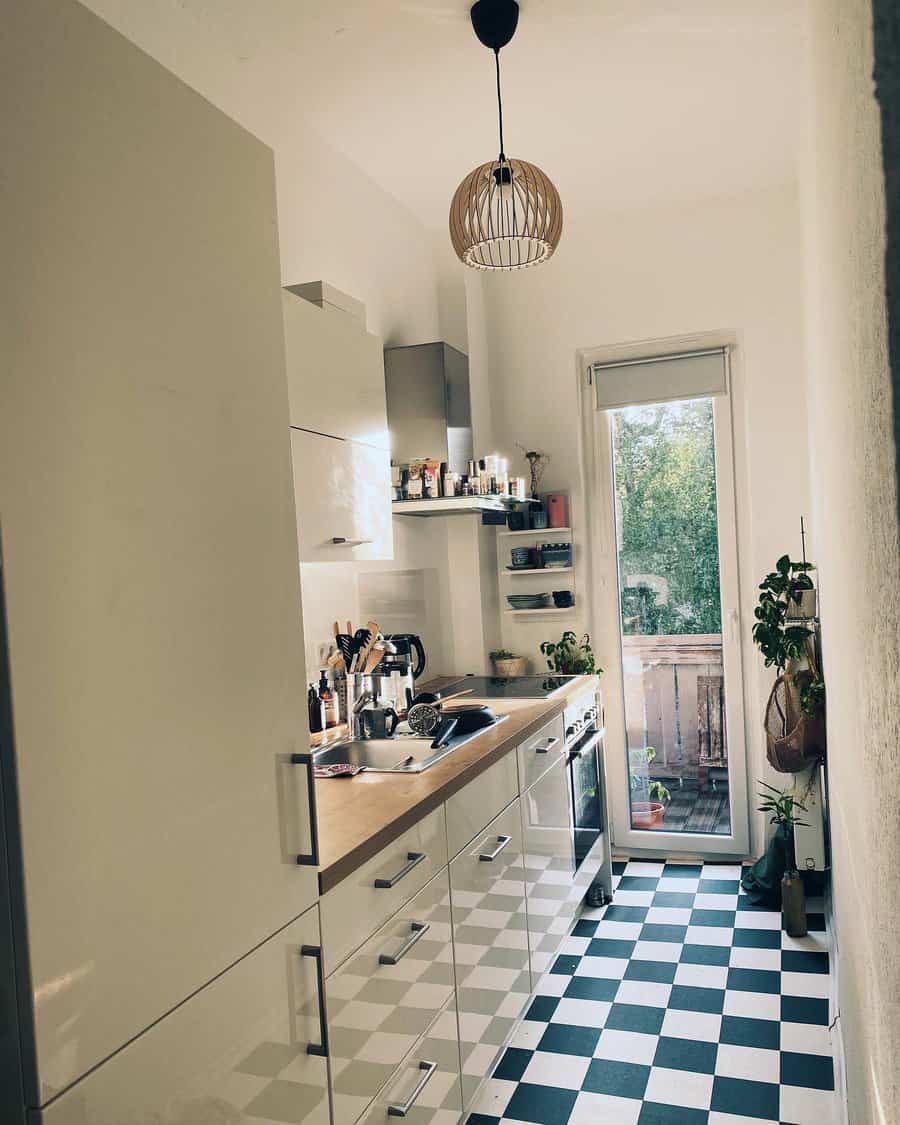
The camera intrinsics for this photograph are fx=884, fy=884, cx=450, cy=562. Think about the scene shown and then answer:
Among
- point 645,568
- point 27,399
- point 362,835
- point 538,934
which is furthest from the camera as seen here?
point 645,568

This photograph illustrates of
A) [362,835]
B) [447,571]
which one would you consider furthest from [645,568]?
[362,835]

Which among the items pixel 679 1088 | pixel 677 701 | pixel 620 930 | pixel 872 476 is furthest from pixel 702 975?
pixel 872 476

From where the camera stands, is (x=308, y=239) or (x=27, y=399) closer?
(x=27, y=399)

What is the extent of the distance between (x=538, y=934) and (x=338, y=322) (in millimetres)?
1950

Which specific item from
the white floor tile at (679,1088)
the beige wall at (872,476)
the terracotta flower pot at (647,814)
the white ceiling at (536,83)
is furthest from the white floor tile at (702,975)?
the white ceiling at (536,83)

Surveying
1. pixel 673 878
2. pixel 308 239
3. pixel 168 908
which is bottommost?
pixel 673 878

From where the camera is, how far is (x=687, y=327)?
3.92 m

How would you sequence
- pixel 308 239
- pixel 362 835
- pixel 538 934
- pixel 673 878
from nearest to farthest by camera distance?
pixel 362 835
pixel 538 934
pixel 308 239
pixel 673 878

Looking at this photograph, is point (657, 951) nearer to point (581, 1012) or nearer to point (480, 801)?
point (581, 1012)

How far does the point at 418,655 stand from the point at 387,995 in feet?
6.00

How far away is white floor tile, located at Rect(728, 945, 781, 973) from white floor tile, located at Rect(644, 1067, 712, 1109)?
0.68 meters

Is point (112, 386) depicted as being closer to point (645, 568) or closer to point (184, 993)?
point (184, 993)

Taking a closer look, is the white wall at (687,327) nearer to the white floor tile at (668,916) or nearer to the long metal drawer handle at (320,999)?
the white floor tile at (668,916)

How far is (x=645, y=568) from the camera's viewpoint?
4.09m
